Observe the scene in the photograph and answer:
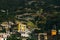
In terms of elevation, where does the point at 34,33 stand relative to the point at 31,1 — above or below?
below

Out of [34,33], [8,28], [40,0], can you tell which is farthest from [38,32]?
[40,0]

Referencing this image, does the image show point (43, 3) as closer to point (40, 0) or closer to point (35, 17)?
point (40, 0)

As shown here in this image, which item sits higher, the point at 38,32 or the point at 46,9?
the point at 46,9

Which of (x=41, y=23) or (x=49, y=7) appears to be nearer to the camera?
(x=41, y=23)

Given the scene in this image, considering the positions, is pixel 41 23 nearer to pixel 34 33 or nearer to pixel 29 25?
pixel 29 25

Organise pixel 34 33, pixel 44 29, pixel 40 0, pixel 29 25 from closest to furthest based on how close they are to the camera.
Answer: pixel 34 33
pixel 44 29
pixel 29 25
pixel 40 0

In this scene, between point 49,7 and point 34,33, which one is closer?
point 34,33

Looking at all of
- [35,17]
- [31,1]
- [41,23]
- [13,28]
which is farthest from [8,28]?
[31,1]

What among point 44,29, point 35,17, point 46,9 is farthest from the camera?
point 46,9

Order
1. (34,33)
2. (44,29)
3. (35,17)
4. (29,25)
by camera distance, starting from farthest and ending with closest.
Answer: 1. (35,17)
2. (29,25)
3. (44,29)
4. (34,33)
